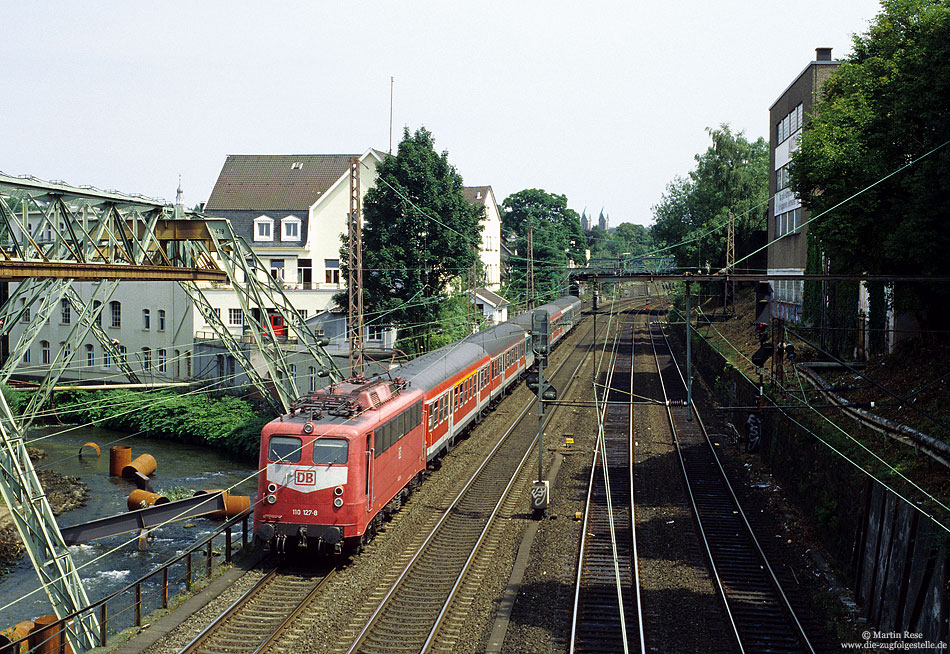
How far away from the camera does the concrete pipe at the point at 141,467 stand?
31.9 m

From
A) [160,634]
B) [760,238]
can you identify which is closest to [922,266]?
[160,634]

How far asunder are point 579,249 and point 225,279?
83.4m

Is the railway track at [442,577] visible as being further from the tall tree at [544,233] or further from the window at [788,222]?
the tall tree at [544,233]

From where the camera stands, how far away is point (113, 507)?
2830 centimetres

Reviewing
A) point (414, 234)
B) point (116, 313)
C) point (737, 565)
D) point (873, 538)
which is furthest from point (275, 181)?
point (873, 538)

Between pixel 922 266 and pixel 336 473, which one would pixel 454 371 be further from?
pixel 922 266

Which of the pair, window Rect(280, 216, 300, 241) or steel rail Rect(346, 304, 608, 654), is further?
window Rect(280, 216, 300, 241)

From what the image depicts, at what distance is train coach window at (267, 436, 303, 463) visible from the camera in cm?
1708

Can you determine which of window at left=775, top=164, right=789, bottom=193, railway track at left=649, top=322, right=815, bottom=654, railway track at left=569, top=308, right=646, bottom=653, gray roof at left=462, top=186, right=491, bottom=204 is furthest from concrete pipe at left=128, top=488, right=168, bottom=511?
gray roof at left=462, top=186, right=491, bottom=204

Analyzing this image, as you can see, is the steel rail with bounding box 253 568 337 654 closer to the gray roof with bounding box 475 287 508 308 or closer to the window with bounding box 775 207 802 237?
the window with bounding box 775 207 802 237

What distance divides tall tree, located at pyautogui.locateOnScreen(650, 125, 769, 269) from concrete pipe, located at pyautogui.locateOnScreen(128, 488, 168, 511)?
148ft

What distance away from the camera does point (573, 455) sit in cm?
2916

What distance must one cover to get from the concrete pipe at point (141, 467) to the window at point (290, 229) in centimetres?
2552

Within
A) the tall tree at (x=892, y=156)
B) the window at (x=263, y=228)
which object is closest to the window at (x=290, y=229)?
the window at (x=263, y=228)
